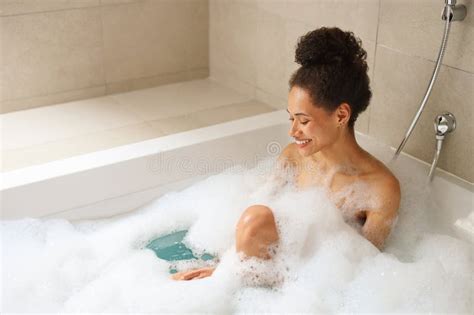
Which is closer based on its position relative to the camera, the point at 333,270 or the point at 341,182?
the point at 333,270

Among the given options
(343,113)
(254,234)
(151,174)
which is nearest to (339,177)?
A: (343,113)

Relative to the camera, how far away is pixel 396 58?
1967 millimetres

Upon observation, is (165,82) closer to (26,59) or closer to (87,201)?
(26,59)

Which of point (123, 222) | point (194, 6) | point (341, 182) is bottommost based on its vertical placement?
point (123, 222)

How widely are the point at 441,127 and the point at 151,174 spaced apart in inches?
34.1

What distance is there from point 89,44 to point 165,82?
0.38 m

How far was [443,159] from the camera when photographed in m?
1.91

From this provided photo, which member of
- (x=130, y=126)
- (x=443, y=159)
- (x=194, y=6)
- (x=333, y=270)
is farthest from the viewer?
(x=194, y=6)

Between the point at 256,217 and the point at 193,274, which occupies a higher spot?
the point at 256,217

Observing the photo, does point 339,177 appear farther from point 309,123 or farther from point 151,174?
point 151,174

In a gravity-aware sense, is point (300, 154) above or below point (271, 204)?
above

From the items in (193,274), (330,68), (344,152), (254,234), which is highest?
(330,68)

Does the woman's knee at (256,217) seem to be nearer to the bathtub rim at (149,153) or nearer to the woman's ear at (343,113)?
the woman's ear at (343,113)

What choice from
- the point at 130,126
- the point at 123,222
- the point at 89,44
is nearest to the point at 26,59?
the point at 89,44
